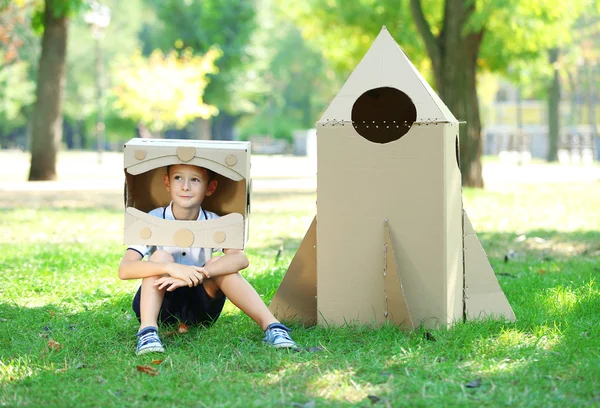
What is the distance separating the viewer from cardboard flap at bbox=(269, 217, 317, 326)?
4.81 m

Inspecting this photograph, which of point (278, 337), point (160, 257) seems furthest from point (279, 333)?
point (160, 257)

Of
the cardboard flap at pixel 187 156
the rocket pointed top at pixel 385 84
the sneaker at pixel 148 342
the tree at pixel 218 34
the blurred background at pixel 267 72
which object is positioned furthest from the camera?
the tree at pixel 218 34

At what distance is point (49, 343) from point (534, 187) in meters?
14.9

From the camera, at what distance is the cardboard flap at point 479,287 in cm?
479

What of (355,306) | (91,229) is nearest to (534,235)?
(91,229)

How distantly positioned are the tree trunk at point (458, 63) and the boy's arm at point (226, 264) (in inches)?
459

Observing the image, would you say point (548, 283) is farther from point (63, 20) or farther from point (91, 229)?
point (63, 20)

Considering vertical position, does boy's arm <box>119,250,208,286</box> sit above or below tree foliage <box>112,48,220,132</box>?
below

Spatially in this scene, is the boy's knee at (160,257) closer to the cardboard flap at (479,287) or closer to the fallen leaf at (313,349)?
the fallen leaf at (313,349)

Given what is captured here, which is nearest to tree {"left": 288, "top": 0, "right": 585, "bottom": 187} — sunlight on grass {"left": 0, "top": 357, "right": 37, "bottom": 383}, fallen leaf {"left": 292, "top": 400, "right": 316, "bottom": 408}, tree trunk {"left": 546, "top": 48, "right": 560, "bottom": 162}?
sunlight on grass {"left": 0, "top": 357, "right": 37, "bottom": 383}

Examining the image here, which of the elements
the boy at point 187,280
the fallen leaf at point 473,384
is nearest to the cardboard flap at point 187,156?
the boy at point 187,280

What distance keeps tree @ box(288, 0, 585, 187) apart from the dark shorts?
11.3 meters

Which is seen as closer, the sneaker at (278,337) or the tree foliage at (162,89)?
the sneaker at (278,337)

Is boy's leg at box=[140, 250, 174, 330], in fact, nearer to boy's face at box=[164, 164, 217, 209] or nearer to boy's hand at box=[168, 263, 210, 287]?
boy's hand at box=[168, 263, 210, 287]
